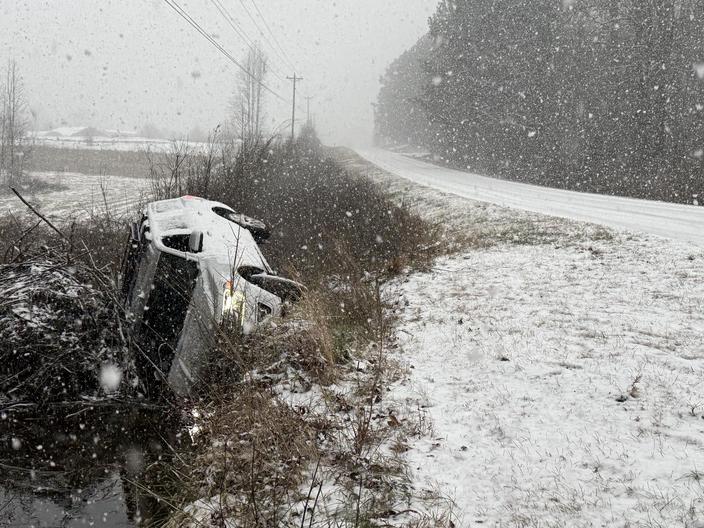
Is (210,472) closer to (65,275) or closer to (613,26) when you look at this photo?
(65,275)

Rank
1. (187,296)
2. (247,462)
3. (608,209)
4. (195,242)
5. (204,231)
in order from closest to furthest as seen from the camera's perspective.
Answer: (247,462) → (187,296) → (195,242) → (204,231) → (608,209)

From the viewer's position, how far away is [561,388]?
4379 mm

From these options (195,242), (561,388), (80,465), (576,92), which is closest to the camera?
(80,465)

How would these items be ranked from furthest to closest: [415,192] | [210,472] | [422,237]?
1. [415,192]
2. [422,237]
3. [210,472]

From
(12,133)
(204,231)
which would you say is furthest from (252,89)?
(204,231)

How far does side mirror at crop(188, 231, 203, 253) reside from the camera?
5.19 meters

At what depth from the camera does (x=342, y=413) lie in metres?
4.36

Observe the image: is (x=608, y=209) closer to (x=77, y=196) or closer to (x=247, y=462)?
(x=247, y=462)

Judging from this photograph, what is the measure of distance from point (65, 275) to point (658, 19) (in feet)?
87.0

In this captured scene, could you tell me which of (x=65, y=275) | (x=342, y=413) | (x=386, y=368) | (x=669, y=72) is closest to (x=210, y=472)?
(x=342, y=413)

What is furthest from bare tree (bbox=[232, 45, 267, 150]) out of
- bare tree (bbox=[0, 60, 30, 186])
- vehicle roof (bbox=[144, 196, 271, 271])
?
vehicle roof (bbox=[144, 196, 271, 271])

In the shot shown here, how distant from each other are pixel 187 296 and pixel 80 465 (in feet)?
5.42

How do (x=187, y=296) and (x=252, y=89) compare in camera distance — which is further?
(x=252, y=89)

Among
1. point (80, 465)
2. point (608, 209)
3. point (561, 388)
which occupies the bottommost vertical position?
point (80, 465)
